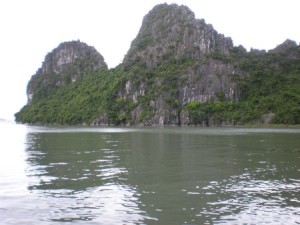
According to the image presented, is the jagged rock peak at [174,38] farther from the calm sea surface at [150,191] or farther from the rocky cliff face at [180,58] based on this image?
the calm sea surface at [150,191]

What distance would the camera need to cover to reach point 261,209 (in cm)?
1217

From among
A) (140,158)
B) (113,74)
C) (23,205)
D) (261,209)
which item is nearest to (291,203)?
(261,209)

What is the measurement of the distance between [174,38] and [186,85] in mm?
34790

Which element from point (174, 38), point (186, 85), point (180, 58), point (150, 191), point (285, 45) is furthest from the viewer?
point (174, 38)

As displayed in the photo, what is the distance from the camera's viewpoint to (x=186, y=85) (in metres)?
142

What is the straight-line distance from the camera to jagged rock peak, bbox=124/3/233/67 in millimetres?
160875

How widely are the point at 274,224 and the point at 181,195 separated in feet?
13.1

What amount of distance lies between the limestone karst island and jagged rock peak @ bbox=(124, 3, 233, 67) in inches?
15.9

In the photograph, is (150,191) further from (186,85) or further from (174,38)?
(174,38)

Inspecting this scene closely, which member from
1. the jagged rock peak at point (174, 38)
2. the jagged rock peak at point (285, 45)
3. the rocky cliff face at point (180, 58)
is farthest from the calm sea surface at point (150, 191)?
the jagged rock peak at point (285, 45)

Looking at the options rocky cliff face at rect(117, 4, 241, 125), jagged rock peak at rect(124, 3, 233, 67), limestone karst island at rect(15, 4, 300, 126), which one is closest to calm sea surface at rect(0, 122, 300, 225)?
limestone karst island at rect(15, 4, 300, 126)

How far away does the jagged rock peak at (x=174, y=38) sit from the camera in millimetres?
160875

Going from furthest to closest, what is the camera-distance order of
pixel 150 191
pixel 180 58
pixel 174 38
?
pixel 174 38 → pixel 180 58 → pixel 150 191

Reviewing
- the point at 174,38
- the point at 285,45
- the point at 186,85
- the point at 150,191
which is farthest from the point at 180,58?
the point at 150,191
